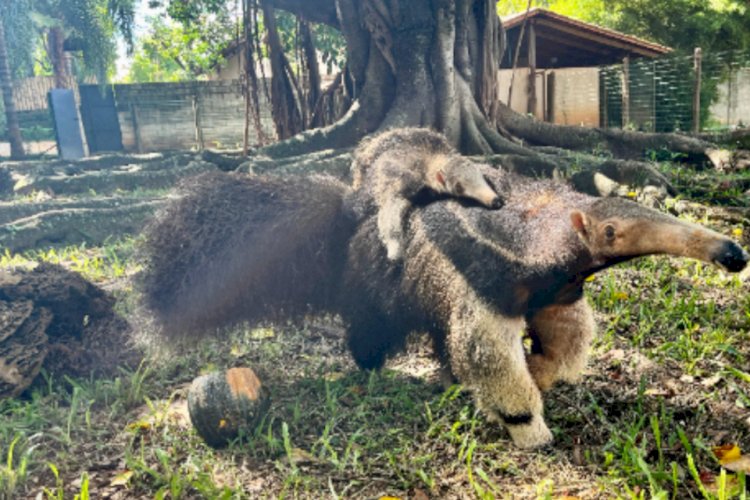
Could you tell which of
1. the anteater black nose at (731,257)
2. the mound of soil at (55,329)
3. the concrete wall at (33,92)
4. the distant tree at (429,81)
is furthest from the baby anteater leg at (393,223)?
the concrete wall at (33,92)

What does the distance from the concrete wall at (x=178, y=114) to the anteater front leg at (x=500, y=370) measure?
16.2 metres

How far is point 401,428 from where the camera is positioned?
274 centimetres

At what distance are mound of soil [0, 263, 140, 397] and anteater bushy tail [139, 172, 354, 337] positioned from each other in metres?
0.66

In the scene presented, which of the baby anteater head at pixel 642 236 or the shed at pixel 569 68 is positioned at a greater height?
the shed at pixel 569 68

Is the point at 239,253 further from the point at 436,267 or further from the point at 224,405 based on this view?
the point at 436,267

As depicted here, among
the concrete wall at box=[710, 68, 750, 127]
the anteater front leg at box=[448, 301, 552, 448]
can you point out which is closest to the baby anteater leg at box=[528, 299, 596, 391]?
the anteater front leg at box=[448, 301, 552, 448]

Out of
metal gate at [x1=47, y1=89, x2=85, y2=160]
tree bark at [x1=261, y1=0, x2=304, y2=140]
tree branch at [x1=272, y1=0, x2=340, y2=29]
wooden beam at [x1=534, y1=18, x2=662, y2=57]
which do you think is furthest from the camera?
metal gate at [x1=47, y1=89, x2=85, y2=160]

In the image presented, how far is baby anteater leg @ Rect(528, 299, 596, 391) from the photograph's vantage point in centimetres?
279

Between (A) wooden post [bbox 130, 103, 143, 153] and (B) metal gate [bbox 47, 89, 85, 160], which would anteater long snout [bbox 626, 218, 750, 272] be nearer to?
(A) wooden post [bbox 130, 103, 143, 153]

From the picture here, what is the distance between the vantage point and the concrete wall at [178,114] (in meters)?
18.0

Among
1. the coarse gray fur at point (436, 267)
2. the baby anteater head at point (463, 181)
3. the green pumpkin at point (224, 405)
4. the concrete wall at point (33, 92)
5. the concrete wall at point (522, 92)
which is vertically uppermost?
the concrete wall at point (33, 92)

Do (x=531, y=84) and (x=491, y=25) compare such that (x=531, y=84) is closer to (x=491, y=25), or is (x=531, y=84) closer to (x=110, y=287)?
(x=491, y=25)

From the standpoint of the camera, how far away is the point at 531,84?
14070 mm

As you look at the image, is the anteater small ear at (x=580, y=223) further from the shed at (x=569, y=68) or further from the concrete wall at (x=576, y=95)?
the concrete wall at (x=576, y=95)
